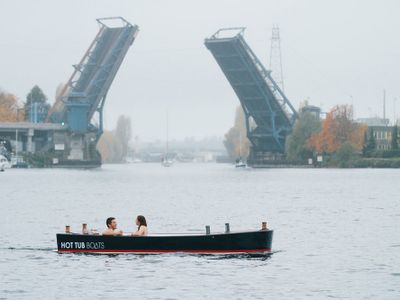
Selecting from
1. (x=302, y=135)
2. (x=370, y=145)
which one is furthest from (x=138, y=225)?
(x=370, y=145)

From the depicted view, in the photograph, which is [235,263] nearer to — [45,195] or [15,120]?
[45,195]

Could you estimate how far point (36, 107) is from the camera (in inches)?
5886

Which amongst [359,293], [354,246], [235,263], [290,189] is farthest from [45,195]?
[359,293]

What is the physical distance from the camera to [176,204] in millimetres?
65688

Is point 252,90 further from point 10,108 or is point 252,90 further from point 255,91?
point 10,108

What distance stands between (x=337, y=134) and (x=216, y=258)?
97.8 metres

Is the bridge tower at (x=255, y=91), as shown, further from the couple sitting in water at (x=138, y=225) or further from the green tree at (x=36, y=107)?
the couple sitting in water at (x=138, y=225)

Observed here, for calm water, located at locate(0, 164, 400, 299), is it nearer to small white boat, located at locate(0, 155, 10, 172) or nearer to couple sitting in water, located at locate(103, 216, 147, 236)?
couple sitting in water, located at locate(103, 216, 147, 236)

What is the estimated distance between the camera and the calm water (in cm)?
2866

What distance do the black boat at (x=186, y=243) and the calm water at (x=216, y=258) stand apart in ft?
0.88

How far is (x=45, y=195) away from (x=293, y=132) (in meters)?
53.4

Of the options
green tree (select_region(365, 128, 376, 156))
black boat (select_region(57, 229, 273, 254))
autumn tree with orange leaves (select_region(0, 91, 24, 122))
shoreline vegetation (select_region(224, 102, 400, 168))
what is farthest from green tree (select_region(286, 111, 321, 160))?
black boat (select_region(57, 229, 273, 254))

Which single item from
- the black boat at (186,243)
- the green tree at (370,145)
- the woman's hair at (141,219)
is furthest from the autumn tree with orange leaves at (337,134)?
the woman's hair at (141,219)

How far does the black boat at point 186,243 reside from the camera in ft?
109
